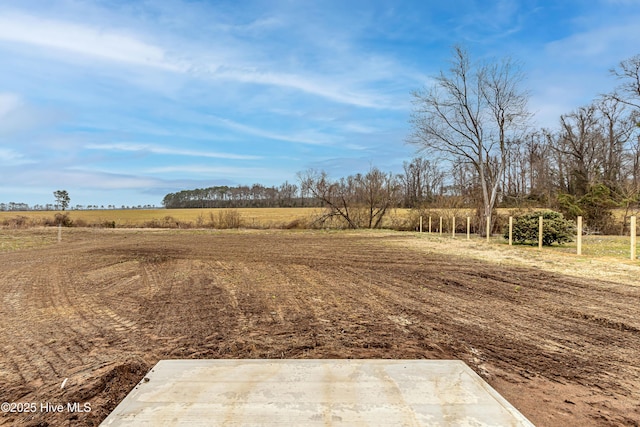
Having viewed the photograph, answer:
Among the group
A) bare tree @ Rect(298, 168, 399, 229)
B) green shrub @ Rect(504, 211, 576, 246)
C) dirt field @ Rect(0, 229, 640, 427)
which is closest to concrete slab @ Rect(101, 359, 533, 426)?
dirt field @ Rect(0, 229, 640, 427)

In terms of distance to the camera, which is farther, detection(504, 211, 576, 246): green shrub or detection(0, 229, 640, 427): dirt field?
detection(504, 211, 576, 246): green shrub

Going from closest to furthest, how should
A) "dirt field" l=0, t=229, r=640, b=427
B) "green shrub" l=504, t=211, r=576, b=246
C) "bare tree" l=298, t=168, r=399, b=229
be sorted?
"dirt field" l=0, t=229, r=640, b=427
"green shrub" l=504, t=211, r=576, b=246
"bare tree" l=298, t=168, r=399, b=229

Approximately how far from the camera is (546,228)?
623 inches

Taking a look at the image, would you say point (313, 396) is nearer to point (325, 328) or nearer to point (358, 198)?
point (325, 328)

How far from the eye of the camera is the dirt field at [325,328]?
10.00 ft

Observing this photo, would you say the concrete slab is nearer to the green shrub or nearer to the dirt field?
the dirt field

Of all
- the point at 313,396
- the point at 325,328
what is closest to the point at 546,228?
Answer: the point at 325,328

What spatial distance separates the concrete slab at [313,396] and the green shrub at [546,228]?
15.4 m

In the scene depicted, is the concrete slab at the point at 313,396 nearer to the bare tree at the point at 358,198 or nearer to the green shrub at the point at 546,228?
the green shrub at the point at 546,228

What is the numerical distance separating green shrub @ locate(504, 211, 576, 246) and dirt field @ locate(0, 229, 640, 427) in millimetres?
8057

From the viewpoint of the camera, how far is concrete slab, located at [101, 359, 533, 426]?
223 centimetres

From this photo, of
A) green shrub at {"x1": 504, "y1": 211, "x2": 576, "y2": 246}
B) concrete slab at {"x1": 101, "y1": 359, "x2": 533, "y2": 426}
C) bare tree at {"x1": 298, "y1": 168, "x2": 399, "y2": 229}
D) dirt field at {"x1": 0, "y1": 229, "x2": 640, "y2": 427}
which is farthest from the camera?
bare tree at {"x1": 298, "y1": 168, "x2": 399, "y2": 229}

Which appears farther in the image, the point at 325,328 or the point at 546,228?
the point at 546,228

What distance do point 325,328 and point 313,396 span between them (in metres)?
2.17
